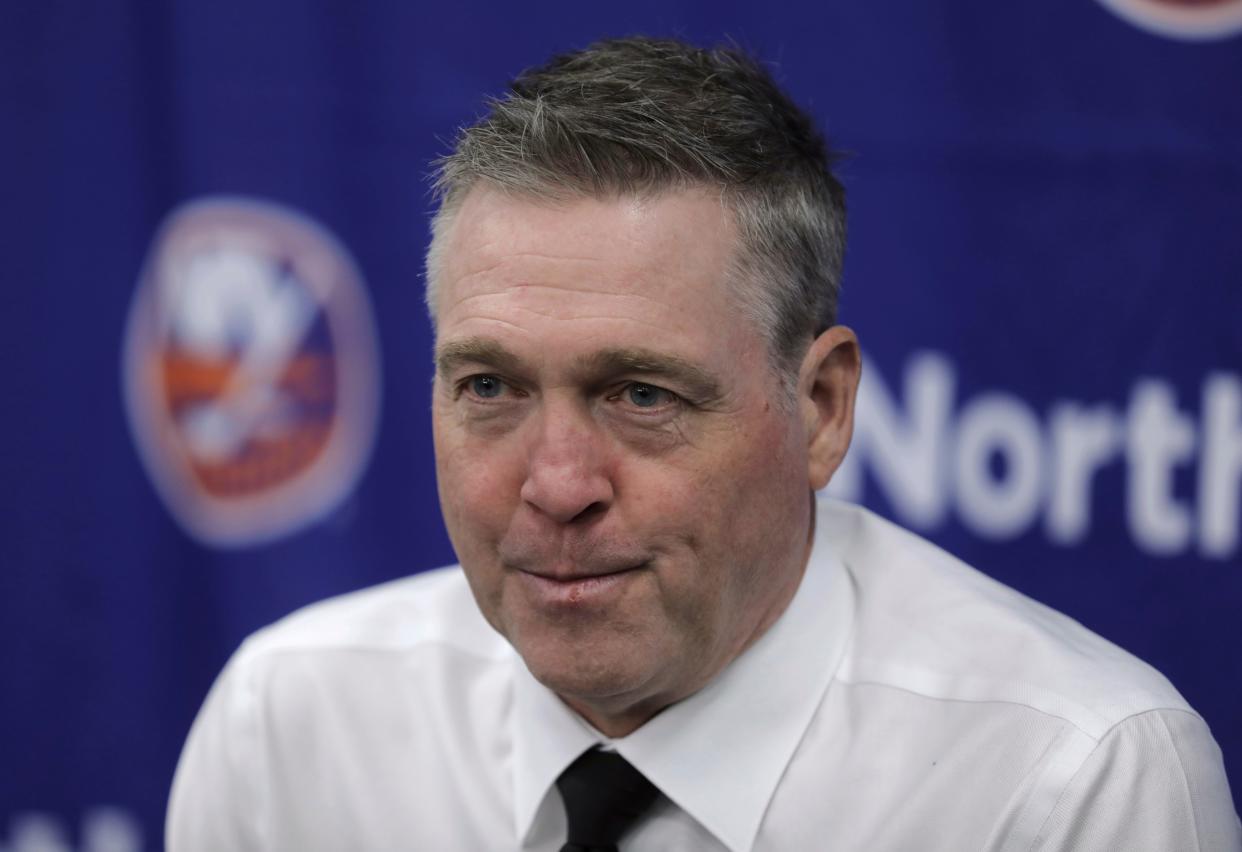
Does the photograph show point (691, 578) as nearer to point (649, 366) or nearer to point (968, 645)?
point (649, 366)

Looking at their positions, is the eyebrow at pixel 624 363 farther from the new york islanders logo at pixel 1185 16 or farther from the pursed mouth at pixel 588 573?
the new york islanders logo at pixel 1185 16

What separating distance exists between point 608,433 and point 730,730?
375 mm

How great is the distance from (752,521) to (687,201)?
311mm

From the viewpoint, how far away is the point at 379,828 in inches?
59.9

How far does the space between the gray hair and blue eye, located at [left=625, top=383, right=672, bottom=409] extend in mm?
122

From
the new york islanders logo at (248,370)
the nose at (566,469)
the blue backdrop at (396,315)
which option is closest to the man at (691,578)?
the nose at (566,469)

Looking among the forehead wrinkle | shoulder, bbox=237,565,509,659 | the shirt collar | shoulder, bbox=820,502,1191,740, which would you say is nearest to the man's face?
the forehead wrinkle

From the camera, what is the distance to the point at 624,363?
1186mm

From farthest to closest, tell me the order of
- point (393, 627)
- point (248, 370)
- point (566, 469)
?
Result: point (248, 370), point (393, 627), point (566, 469)

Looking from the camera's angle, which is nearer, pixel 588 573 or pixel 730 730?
pixel 588 573

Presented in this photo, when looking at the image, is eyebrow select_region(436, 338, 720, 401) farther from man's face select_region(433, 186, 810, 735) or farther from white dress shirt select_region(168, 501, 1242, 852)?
white dress shirt select_region(168, 501, 1242, 852)

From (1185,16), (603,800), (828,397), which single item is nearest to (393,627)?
(603,800)

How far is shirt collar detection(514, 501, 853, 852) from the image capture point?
1.35 metres

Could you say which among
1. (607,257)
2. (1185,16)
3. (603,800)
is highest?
(1185,16)
